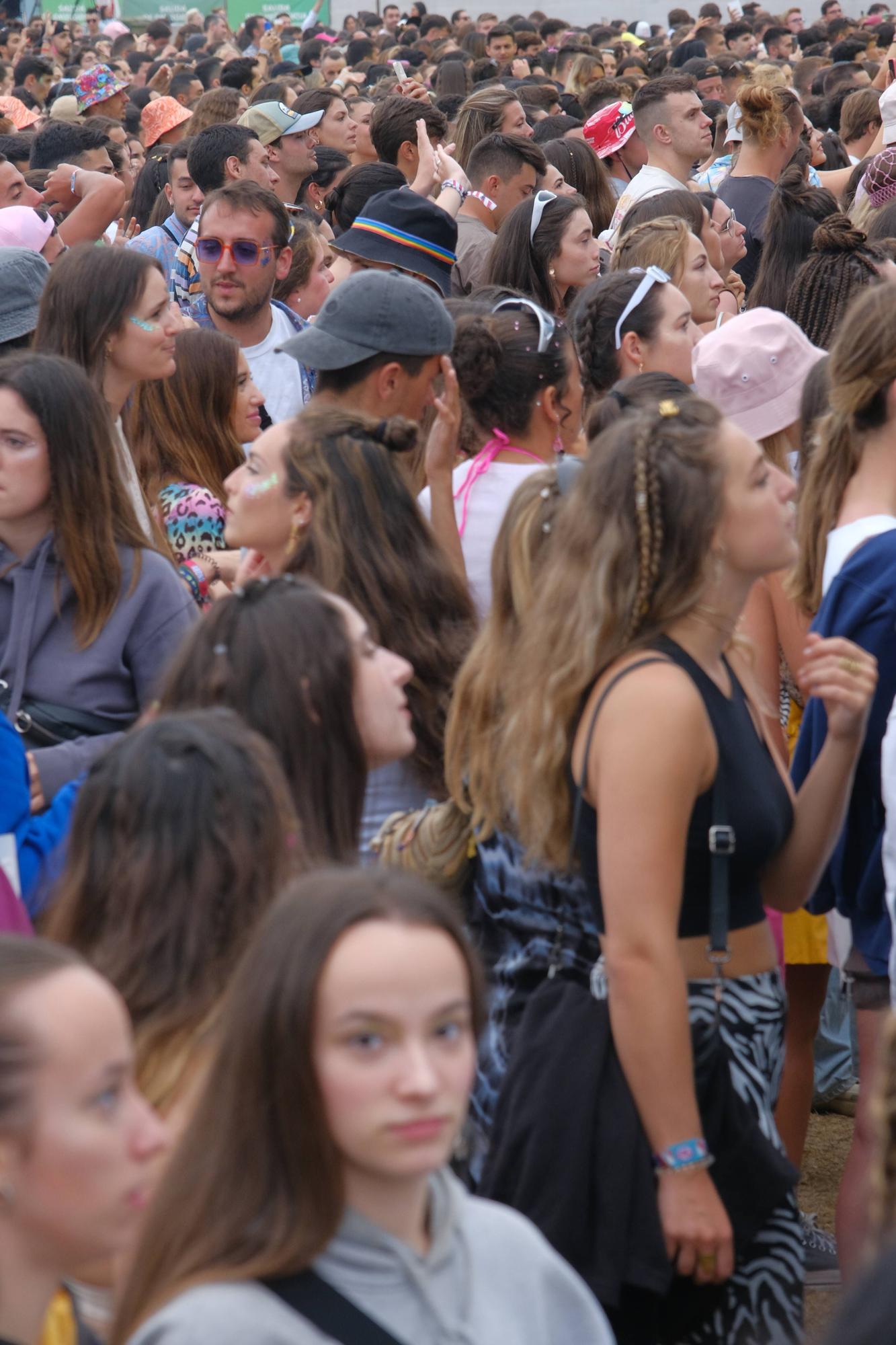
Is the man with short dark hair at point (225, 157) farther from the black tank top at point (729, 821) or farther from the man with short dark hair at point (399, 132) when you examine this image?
the black tank top at point (729, 821)

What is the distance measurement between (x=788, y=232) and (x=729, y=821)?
4.29 metres

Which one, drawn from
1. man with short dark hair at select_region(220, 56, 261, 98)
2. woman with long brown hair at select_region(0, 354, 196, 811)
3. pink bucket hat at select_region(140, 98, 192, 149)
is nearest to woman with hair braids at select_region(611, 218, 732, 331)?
woman with long brown hair at select_region(0, 354, 196, 811)

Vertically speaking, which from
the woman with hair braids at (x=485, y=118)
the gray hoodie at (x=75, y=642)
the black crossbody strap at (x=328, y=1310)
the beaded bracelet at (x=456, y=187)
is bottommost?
the gray hoodie at (x=75, y=642)

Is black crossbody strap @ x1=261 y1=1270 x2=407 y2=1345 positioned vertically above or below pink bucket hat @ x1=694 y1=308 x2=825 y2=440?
below

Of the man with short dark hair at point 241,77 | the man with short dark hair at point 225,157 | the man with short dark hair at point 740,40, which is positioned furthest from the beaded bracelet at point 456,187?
the man with short dark hair at point 740,40

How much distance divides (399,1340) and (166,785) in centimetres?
70

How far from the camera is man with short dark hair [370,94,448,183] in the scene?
25.5 feet

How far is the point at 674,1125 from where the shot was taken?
2.33 metres

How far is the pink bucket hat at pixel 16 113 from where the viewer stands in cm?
1137

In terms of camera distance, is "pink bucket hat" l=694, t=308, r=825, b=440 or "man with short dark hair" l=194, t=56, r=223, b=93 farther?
"man with short dark hair" l=194, t=56, r=223, b=93

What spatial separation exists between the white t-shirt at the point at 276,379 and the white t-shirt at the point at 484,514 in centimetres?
169

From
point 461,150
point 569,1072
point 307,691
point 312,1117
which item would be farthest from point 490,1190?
point 461,150

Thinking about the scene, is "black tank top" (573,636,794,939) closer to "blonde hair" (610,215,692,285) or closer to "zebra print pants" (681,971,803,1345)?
"zebra print pants" (681,971,803,1345)

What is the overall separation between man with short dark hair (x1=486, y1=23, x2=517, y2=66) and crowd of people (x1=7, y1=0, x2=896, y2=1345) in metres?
12.9
